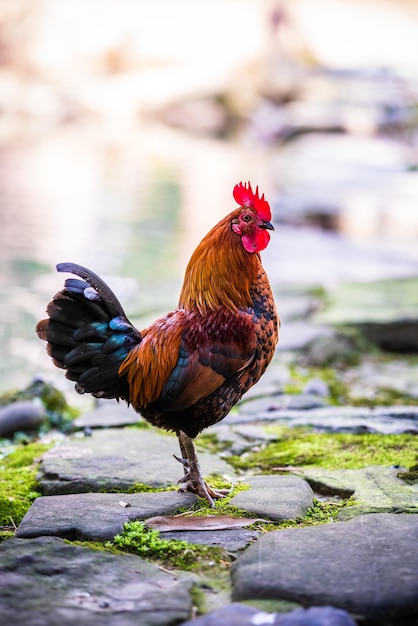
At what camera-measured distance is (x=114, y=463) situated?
3689mm

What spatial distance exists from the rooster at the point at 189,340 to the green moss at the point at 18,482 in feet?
1.72

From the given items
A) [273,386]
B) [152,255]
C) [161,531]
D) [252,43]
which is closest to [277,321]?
[161,531]

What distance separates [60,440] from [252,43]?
Answer: 41340mm

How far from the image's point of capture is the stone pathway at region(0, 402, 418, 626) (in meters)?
2.14

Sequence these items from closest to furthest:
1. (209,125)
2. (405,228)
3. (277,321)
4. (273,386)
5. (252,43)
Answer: (277,321), (273,386), (405,228), (209,125), (252,43)

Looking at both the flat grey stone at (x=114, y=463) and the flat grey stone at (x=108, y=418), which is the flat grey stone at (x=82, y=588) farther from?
the flat grey stone at (x=108, y=418)

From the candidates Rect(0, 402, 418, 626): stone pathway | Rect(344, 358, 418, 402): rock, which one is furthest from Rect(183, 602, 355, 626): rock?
Rect(344, 358, 418, 402): rock

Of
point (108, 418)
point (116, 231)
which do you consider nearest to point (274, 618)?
point (108, 418)

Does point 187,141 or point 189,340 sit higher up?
point 187,141

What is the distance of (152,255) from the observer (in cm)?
1113

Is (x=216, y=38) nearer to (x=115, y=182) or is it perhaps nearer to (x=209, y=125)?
(x=209, y=125)

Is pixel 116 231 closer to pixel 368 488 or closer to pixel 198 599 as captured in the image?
pixel 368 488

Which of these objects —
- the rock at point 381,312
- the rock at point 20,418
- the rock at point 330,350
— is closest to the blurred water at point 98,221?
the rock at point 20,418

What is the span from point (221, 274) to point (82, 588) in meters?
1.52
